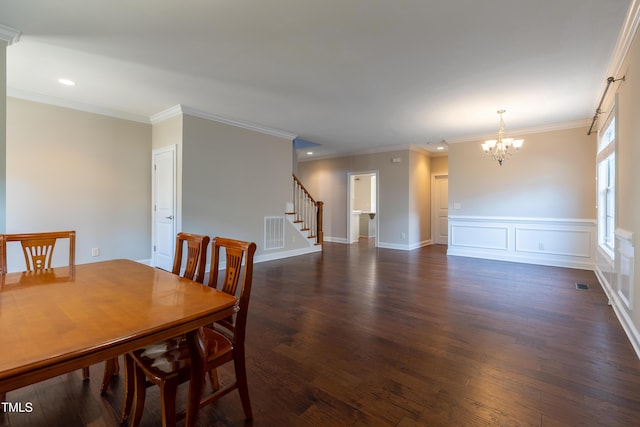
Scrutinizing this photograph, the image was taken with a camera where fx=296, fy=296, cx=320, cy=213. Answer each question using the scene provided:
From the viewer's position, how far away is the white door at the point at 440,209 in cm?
819

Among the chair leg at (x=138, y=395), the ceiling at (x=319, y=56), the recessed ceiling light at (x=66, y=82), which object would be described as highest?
the recessed ceiling light at (x=66, y=82)

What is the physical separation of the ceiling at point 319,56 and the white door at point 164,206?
0.77m

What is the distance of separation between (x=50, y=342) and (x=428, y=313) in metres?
2.96

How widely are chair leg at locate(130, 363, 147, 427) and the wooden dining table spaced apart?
0.85ft

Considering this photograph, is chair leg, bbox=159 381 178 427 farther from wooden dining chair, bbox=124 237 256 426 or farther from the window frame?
the window frame

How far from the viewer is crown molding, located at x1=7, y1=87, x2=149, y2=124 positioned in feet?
12.6

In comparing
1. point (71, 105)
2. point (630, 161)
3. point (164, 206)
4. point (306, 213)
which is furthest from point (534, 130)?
point (71, 105)

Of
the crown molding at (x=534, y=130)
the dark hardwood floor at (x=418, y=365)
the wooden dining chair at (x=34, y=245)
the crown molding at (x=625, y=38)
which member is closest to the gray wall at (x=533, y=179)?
the crown molding at (x=534, y=130)

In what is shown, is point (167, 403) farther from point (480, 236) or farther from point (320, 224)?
point (480, 236)

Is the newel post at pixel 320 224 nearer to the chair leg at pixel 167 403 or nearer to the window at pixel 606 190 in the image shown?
the window at pixel 606 190

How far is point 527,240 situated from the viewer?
222 inches

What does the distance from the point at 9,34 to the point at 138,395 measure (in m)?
3.19

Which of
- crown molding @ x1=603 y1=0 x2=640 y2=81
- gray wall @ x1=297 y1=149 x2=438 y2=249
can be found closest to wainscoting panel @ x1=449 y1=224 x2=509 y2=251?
gray wall @ x1=297 y1=149 x2=438 y2=249

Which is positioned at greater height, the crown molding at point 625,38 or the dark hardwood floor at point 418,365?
the crown molding at point 625,38
